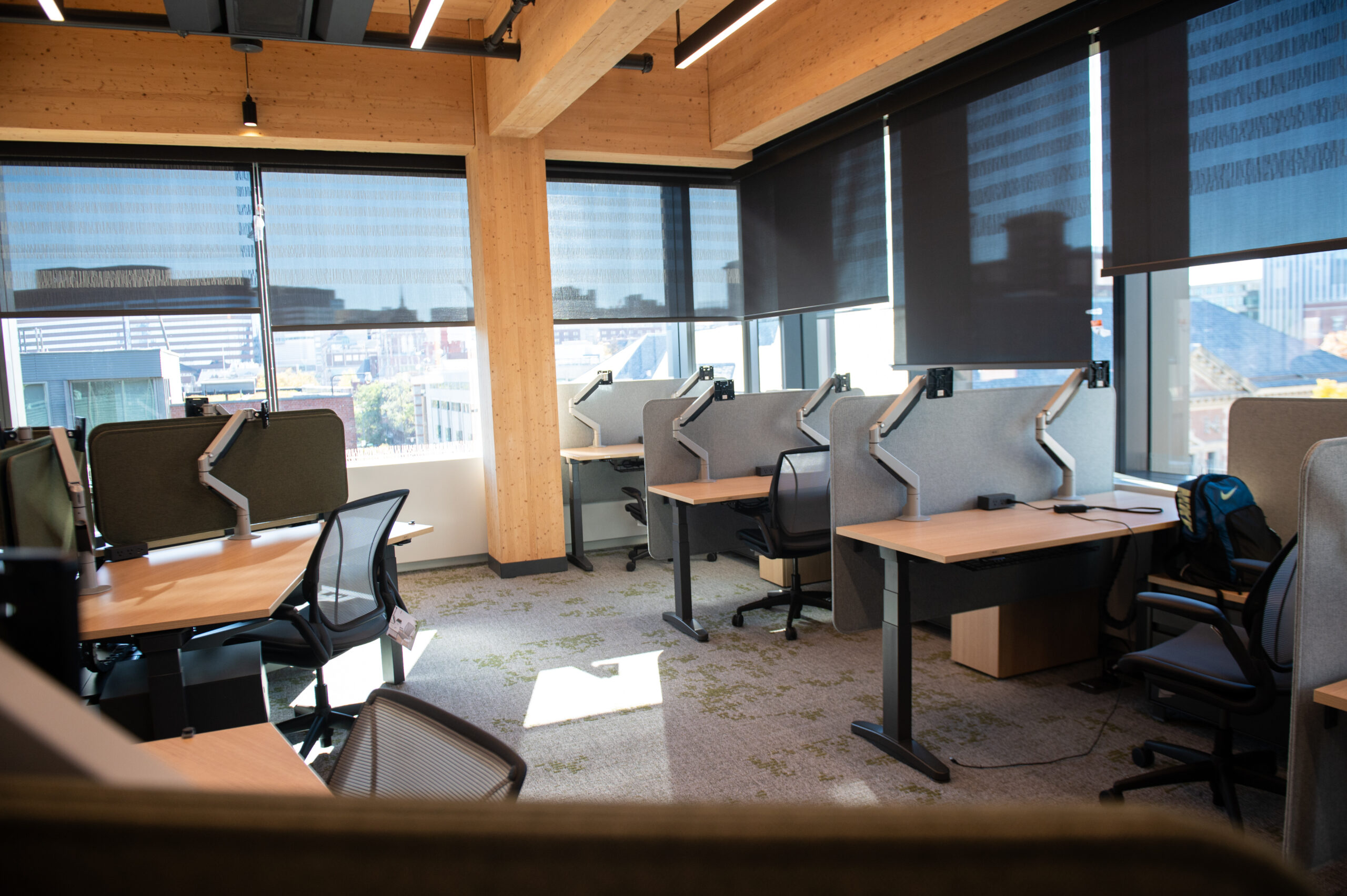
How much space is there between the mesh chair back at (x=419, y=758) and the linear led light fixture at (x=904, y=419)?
2.23 m

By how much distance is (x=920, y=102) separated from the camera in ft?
14.7

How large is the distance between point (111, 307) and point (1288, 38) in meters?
6.07

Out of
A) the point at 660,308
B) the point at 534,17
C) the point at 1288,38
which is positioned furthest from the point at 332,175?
the point at 1288,38

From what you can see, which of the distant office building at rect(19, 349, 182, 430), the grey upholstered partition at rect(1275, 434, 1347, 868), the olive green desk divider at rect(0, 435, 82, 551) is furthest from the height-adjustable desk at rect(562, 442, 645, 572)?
the grey upholstered partition at rect(1275, 434, 1347, 868)

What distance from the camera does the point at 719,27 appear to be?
407cm

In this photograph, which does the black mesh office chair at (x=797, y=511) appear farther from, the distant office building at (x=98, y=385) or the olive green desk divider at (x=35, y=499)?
the distant office building at (x=98, y=385)

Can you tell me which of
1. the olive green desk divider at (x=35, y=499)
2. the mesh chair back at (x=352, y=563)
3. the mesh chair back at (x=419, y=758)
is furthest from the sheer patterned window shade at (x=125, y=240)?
the mesh chair back at (x=419, y=758)

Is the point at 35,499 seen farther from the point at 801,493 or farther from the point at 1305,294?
the point at 1305,294

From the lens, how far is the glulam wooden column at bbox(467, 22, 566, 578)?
17.3 ft

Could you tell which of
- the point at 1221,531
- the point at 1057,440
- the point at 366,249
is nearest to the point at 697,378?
the point at 1057,440

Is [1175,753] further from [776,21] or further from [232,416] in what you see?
[776,21]

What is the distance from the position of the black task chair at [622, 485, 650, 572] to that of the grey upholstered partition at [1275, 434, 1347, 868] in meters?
4.18

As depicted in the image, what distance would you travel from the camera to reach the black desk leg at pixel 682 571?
4.12 metres

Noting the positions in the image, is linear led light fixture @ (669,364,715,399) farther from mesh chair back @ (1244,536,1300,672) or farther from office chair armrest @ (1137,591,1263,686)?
mesh chair back @ (1244,536,1300,672)
